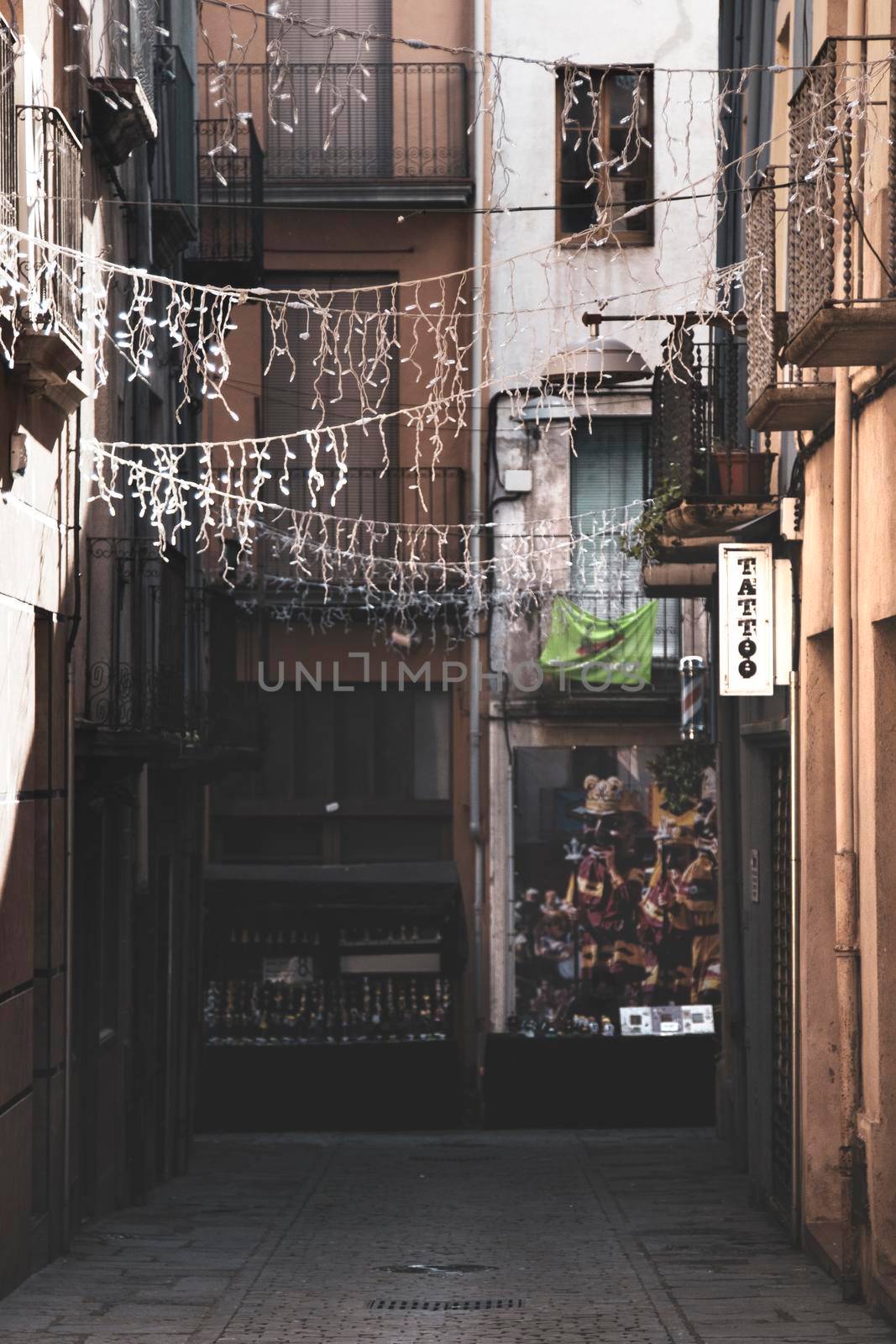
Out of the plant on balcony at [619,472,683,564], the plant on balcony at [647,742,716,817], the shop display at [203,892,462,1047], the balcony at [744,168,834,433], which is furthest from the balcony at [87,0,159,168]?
the plant on balcony at [647,742,716,817]

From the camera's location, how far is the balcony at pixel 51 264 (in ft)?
35.5

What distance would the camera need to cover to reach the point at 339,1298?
11.1m

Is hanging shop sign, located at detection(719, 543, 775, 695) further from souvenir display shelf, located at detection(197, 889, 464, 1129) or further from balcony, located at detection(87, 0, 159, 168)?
souvenir display shelf, located at detection(197, 889, 464, 1129)

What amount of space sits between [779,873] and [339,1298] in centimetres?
503

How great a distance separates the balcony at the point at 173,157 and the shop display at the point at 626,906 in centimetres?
779

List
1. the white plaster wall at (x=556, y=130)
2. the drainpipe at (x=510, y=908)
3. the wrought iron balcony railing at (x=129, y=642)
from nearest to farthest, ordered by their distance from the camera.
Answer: the wrought iron balcony railing at (x=129, y=642) < the drainpipe at (x=510, y=908) < the white plaster wall at (x=556, y=130)

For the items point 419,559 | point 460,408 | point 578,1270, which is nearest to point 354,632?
point 419,559

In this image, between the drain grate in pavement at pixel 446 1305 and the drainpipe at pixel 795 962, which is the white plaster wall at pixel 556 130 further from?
the drain grate in pavement at pixel 446 1305

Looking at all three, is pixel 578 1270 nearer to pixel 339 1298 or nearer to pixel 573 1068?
pixel 339 1298

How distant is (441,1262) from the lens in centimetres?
1256

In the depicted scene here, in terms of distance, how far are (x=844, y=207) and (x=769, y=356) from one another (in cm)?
273

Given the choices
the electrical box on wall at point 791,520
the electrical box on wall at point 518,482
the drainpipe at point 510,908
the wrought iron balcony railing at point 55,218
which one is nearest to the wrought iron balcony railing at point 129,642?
the wrought iron balcony railing at point 55,218

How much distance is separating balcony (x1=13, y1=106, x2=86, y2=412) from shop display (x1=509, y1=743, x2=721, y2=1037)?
11016 millimetres

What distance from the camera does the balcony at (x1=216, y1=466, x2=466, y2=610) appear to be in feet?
75.4
